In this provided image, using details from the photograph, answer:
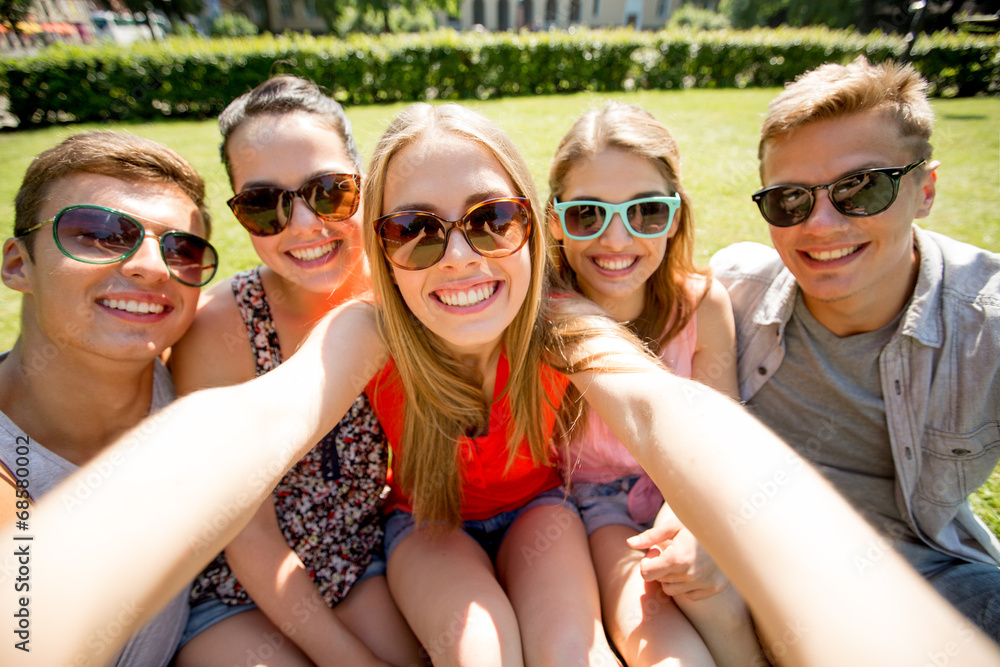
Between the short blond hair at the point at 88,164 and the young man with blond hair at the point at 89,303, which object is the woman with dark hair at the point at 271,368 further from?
the short blond hair at the point at 88,164

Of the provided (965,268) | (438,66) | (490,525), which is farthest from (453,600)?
(438,66)

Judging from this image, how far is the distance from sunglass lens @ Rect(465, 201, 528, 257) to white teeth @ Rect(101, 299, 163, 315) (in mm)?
1449

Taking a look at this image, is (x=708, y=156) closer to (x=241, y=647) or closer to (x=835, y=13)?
(x=241, y=647)

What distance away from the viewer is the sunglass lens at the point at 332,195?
A: 2.38 metres

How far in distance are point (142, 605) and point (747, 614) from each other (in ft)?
6.65

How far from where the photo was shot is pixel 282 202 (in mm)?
2352

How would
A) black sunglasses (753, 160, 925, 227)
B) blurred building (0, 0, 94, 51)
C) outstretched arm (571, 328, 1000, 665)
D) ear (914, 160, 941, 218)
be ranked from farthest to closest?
blurred building (0, 0, 94, 51) < ear (914, 160, 941, 218) < black sunglasses (753, 160, 925, 227) < outstretched arm (571, 328, 1000, 665)

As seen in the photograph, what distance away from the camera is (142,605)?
1105 mm

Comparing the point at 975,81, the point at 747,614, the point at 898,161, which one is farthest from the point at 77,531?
the point at 975,81

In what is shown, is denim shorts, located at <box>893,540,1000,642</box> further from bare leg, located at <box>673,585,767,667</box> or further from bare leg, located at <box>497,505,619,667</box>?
bare leg, located at <box>497,505,619,667</box>

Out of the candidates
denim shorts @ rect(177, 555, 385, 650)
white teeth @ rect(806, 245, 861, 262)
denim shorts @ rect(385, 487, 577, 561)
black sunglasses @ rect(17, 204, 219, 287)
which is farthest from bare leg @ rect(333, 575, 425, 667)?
white teeth @ rect(806, 245, 861, 262)

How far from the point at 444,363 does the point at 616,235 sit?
1.03 m

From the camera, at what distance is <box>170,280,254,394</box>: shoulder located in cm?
232

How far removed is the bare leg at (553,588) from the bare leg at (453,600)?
79 mm
